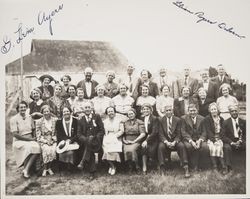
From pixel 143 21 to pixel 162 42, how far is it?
0.68 feet

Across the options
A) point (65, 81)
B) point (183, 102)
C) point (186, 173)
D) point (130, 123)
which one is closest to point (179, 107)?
point (183, 102)

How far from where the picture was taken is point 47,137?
292cm

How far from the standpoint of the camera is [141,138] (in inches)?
115

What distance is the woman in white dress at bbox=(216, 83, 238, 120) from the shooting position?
2969mm

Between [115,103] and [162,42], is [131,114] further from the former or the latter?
[162,42]

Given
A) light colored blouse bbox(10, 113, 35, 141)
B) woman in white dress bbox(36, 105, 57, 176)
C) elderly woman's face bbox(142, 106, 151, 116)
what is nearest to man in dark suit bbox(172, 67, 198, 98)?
elderly woman's face bbox(142, 106, 151, 116)

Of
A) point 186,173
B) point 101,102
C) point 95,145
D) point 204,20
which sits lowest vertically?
point 186,173

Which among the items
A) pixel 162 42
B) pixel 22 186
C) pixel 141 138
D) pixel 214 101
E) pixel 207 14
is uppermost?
pixel 207 14

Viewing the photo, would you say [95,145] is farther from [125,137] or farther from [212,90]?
[212,90]

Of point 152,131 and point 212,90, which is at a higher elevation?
point 212,90

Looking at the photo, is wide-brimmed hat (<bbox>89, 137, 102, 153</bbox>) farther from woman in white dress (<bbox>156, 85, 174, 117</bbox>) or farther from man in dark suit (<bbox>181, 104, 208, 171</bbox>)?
man in dark suit (<bbox>181, 104, 208, 171</bbox>)

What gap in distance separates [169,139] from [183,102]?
0.95 feet

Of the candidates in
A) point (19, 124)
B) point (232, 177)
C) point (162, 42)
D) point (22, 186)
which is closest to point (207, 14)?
point (162, 42)
